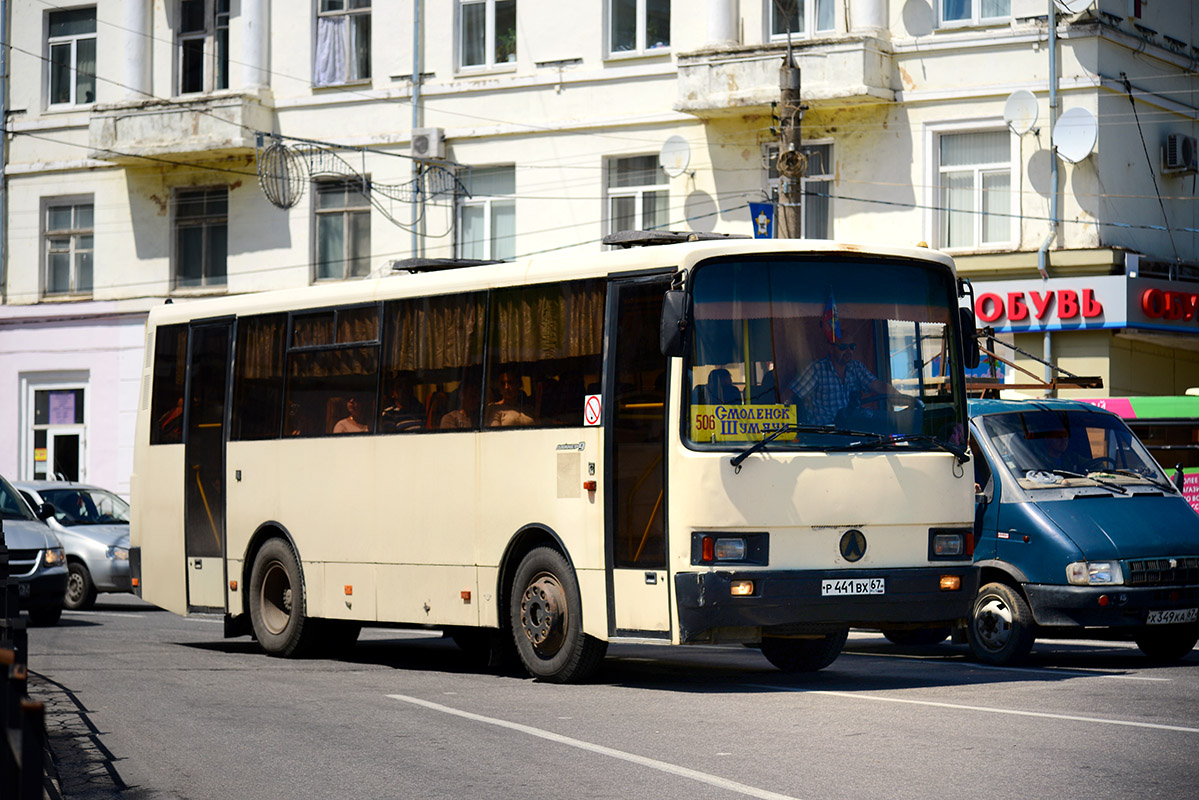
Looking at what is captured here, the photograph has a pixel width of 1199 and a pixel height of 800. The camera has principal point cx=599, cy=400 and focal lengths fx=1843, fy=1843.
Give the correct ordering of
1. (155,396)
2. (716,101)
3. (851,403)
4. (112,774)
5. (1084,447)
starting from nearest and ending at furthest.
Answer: (112,774), (851,403), (1084,447), (155,396), (716,101)

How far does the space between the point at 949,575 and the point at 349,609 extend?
5201 millimetres

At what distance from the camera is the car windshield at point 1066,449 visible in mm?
14656

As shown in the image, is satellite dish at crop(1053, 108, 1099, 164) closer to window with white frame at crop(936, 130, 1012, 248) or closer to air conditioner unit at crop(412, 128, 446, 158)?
window with white frame at crop(936, 130, 1012, 248)

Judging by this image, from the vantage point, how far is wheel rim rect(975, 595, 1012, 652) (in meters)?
14.4

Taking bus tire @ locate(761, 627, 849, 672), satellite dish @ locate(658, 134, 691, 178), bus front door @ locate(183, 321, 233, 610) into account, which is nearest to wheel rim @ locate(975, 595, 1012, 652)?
bus tire @ locate(761, 627, 849, 672)

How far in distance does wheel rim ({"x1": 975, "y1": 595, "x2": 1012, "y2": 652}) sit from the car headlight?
2.04ft

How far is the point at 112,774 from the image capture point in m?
9.18

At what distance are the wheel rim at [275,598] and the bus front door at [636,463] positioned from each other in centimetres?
459

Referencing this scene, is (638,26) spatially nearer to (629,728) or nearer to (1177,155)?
(1177,155)

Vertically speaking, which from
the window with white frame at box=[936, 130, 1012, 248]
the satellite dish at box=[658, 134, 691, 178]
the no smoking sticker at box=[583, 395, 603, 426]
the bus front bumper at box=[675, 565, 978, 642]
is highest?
the satellite dish at box=[658, 134, 691, 178]

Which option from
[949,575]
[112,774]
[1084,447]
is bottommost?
[112,774]

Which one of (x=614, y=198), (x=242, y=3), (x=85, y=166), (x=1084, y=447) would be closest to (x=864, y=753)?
(x=1084, y=447)

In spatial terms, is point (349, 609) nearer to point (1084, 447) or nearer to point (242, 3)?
point (1084, 447)

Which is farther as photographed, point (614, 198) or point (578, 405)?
point (614, 198)
